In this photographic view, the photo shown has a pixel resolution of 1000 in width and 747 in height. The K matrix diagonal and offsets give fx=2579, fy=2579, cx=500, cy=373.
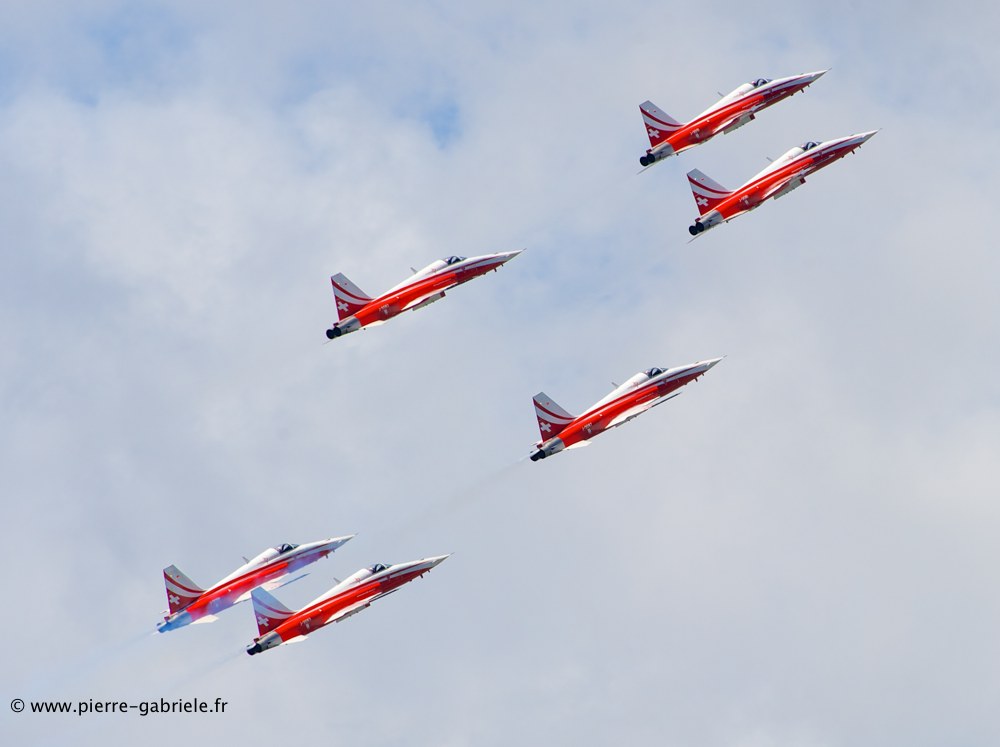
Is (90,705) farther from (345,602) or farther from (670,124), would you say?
(670,124)

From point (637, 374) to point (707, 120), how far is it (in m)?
21.2

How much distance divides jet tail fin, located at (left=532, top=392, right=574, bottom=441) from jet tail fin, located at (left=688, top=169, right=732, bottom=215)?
19.1m

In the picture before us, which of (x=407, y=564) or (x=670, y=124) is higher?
(x=670, y=124)

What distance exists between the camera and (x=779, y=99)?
19938 centimetres

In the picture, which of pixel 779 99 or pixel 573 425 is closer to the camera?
pixel 573 425

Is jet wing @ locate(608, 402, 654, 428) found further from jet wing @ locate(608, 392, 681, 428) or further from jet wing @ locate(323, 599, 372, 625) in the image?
jet wing @ locate(323, 599, 372, 625)

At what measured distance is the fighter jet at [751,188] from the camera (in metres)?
191

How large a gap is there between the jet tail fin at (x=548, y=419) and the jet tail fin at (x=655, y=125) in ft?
75.7

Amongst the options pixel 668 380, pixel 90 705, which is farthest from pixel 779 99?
pixel 90 705

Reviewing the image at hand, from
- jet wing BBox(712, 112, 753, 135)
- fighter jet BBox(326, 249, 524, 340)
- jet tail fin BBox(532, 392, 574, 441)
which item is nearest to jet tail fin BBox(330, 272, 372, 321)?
fighter jet BBox(326, 249, 524, 340)

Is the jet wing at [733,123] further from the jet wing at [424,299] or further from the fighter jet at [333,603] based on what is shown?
the fighter jet at [333,603]

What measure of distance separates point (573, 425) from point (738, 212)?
825 inches

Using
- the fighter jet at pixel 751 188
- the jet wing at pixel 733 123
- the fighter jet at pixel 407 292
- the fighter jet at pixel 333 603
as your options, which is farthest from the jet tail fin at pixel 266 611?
the jet wing at pixel 733 123

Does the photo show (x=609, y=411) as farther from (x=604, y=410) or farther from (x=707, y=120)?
(x=707, y=120)
